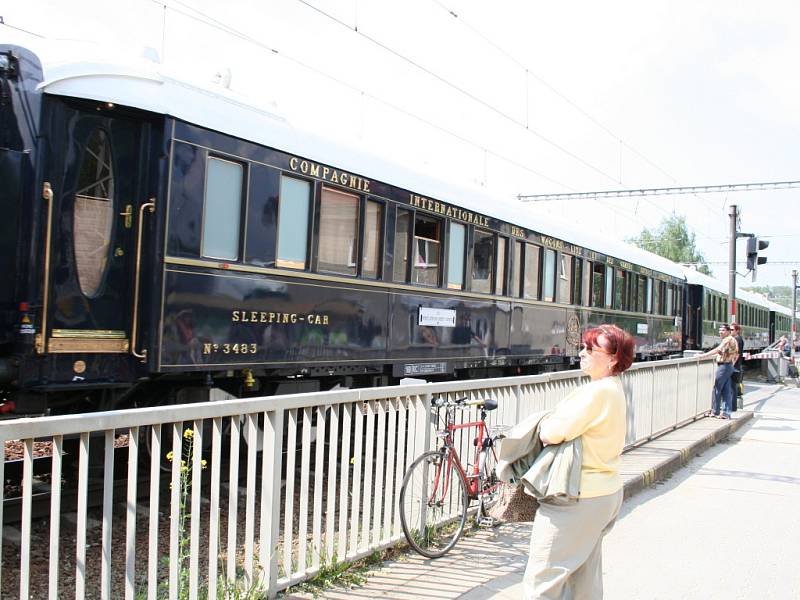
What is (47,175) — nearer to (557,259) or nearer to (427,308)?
(427,308)

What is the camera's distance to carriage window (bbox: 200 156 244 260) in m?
6.41

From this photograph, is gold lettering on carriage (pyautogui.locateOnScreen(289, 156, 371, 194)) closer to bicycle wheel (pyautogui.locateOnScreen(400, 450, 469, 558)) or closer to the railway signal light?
bicycle wheel (pyautogui.locateOnScreen(400, 450, 469, 558))

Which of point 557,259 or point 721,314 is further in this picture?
point 721,314

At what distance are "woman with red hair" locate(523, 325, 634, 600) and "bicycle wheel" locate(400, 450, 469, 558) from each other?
5.10 feet

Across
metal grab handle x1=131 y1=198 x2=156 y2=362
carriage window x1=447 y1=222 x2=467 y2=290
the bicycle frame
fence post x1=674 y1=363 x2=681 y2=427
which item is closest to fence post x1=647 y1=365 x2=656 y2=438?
fence post x1=674 y1=363 x2=681 y2=427

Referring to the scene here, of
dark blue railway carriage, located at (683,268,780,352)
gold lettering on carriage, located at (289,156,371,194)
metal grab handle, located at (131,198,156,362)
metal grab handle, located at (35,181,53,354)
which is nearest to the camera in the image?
metal grab handle, located at (35,181,53,354)

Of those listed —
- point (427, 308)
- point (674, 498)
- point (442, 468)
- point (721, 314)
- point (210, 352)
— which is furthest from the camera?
point (721, 314)

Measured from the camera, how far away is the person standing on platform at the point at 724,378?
42.3 ft

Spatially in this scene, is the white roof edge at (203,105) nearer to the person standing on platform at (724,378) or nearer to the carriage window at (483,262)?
the carriage window at (483,262)

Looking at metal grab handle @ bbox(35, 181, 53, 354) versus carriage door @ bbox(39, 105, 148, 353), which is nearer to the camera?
metal grab handle @ bbox(35, 181, 53, 354)

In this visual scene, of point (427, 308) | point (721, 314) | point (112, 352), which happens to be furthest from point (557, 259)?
point (721, 314)

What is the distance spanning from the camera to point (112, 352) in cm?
589

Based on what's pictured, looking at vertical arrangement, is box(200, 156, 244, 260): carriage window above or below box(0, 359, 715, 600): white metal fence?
above

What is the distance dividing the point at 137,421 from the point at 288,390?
4.42 meters
